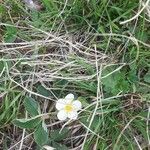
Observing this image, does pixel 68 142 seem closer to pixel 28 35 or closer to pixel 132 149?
pixel 132 149

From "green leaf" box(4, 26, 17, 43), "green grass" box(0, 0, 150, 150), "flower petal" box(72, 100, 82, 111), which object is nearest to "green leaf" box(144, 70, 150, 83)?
"green grass" box(0, 0, 150, 150)

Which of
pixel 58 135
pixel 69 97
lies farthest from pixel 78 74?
pixel 58 135

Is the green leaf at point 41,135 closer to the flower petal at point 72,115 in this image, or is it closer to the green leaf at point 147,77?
the flower petal at point 72,115

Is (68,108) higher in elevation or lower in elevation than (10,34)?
lower

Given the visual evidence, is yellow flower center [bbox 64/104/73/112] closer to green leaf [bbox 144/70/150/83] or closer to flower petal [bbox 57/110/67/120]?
flower petal [bbox 57/110/67/120]

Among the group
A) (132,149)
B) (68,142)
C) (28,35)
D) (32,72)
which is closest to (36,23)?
(28,35)

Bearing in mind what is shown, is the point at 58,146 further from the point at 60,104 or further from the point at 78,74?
the point at 78,74

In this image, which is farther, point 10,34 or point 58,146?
point 10,34

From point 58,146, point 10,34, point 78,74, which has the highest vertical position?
point 10,34

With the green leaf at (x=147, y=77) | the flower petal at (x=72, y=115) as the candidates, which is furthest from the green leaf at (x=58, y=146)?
the green leaf at (x=147, y=77)
